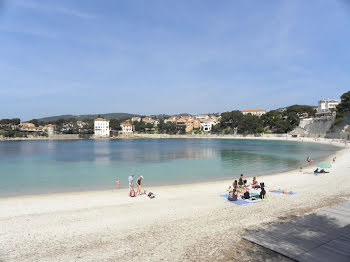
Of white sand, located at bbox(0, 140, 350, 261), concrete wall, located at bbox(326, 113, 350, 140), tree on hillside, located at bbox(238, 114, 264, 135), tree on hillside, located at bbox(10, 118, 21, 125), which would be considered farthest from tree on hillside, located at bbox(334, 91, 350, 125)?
tree on hillside, located at bbox(10, 118, 21, 125)

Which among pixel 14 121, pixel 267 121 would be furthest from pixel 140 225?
pixel 14 121

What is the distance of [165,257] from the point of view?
6004 millimetres

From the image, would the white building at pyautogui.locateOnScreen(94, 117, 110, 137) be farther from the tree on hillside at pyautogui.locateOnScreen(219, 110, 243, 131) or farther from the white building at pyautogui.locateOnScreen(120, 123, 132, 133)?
the tree on hillside at pyautogui.locateOnScreen(219, 110, 243, 131)

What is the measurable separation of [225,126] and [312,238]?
123m

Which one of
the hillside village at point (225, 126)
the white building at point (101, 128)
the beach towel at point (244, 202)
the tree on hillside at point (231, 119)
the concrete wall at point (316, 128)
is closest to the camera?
the beach towel at point (244, 202)

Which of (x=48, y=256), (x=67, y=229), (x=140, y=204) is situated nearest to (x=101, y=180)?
(x=140, y=204)

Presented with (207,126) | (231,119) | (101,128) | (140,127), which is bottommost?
(101,128)

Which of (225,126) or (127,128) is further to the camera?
(127,128)

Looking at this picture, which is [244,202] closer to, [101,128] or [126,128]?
[101,128]

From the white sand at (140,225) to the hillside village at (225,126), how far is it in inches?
2692

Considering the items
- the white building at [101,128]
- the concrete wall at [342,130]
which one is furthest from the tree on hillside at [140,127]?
the concrete wall at [342,130]

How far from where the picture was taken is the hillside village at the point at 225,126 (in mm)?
91625

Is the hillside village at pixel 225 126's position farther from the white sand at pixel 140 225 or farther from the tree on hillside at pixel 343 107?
the white sand at pixel 140 225

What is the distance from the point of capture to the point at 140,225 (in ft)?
27.4
